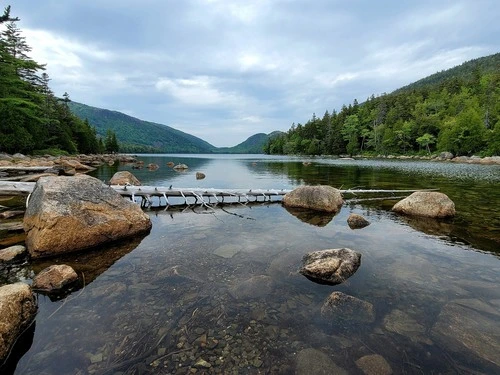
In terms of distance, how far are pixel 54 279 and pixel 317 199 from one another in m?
12.9

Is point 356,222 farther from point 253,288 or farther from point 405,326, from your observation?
point 253,288

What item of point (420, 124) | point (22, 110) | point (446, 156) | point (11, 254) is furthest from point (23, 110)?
point (420, 124)

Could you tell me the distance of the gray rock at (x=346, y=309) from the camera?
545 cm

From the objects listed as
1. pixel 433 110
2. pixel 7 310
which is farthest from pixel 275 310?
pixel 433 110

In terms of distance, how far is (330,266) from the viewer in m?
7.08

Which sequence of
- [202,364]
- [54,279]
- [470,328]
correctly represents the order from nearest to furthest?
[202,364]
[470,328]
[54,279]

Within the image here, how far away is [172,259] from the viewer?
830 cm

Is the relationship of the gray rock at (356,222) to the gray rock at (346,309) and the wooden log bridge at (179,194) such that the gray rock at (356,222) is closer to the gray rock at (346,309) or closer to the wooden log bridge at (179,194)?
the gray rock at (346,309)

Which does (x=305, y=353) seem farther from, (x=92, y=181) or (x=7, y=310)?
(x=92, y=181)

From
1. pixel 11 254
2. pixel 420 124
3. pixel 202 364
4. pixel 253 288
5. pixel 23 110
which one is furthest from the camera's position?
pixel 420 124

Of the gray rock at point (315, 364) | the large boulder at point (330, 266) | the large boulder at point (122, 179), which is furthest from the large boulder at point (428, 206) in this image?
the large boulder at point (122, 179)

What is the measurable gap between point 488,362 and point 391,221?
9.39m

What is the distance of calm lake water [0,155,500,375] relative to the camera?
170 inches

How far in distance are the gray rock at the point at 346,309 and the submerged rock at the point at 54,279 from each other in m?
6.17
